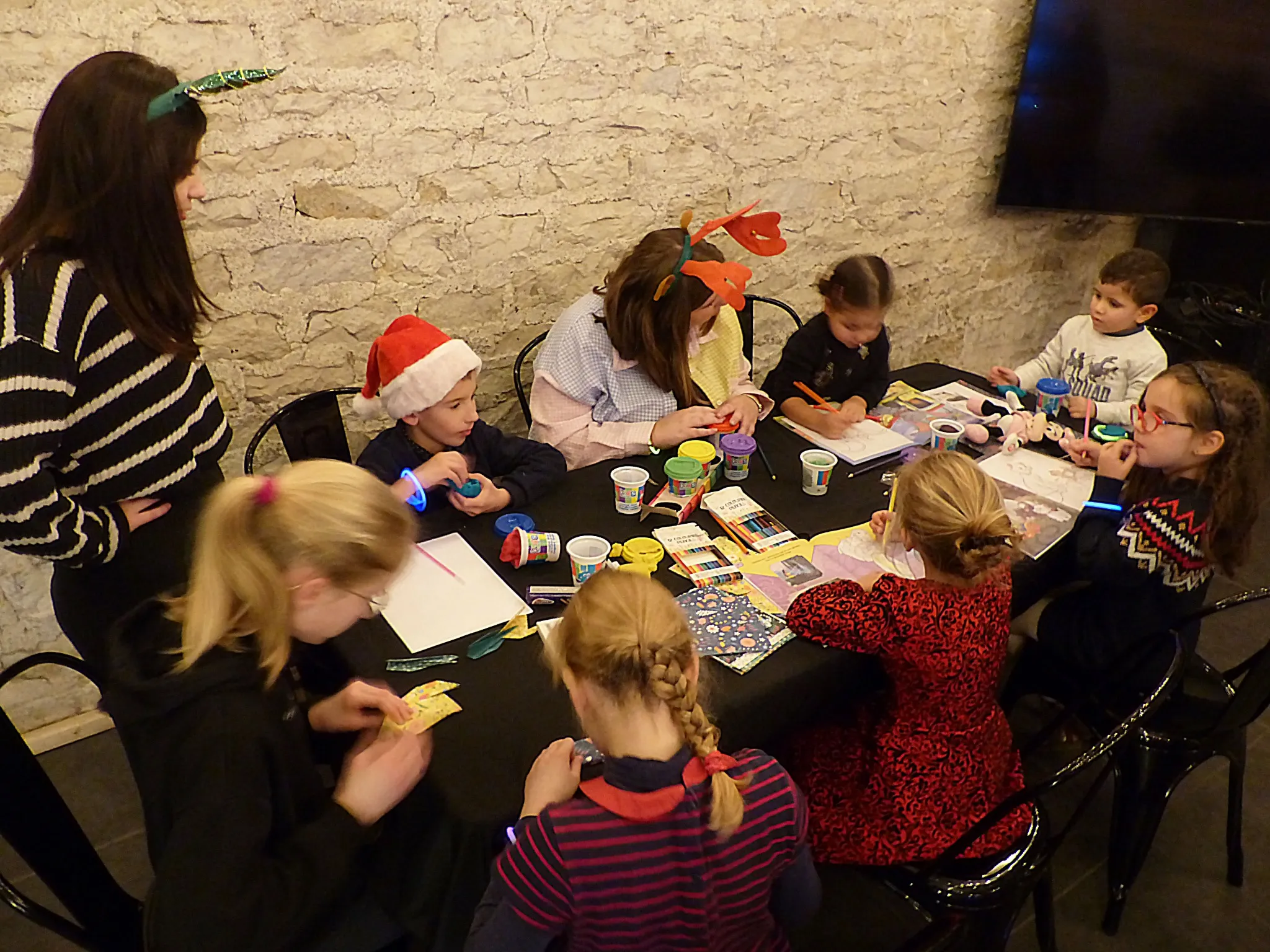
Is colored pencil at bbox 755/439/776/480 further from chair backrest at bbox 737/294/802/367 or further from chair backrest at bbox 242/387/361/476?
chair backrest at bbox 242/387/361/476

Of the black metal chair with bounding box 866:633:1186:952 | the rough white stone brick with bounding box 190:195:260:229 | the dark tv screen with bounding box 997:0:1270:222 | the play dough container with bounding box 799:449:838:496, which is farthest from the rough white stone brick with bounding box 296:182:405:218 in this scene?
the dark tv screen with bounding box 997:0:1270:222

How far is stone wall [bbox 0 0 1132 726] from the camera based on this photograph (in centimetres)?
223

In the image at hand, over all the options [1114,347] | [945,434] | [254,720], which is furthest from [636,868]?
[1114,347]

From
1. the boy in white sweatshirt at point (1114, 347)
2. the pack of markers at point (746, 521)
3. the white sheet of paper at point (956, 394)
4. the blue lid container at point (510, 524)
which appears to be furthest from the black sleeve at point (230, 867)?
the boy in white sweatshirt at point (1114, 347)

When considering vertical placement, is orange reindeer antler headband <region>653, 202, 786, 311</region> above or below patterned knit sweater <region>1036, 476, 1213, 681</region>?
above

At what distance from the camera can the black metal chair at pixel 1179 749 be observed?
1.75 m

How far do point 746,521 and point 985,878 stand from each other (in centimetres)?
83

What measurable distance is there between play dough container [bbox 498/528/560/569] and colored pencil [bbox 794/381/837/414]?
1006 mm

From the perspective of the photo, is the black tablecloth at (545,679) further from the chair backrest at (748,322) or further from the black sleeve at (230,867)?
the chair backrest at (748,322)

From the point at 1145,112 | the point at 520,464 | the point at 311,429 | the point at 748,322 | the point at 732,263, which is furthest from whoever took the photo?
the point at 1145,112

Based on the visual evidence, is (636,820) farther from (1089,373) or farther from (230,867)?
(1089,373)

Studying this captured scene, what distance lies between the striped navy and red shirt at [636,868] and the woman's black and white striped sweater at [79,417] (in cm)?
99

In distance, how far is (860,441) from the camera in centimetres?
238

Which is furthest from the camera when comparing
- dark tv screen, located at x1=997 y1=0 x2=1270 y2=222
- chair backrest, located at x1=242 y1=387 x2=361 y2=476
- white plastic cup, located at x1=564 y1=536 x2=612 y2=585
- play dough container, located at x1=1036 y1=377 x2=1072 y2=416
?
dark tv screen, located at x1=997 y1=0 x2=1270 y2=222
